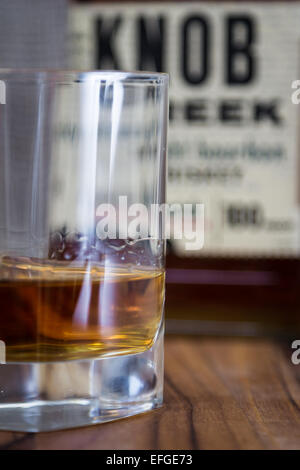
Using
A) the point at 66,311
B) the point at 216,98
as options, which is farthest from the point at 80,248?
the point at 216,98

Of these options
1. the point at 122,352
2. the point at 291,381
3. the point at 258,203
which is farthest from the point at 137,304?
the point at 258,203

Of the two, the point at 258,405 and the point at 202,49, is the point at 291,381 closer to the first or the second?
the point at 258,405

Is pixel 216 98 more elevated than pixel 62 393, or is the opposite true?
pixel 216 98

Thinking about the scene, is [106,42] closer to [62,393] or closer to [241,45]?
[241,45]

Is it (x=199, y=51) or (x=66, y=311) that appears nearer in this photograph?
(x=66, y=311)

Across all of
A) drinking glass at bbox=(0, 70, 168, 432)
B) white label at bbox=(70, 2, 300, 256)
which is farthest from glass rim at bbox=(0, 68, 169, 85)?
white label at bbox=(70, 2, 300, 256)

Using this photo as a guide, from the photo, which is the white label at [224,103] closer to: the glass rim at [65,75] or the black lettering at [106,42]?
the black lettering at [106,42]

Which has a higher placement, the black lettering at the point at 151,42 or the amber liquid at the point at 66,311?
the black lettering at the point at 151,42

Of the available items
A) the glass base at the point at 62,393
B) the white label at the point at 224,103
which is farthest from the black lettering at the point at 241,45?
the glass base at the point at 62,393
